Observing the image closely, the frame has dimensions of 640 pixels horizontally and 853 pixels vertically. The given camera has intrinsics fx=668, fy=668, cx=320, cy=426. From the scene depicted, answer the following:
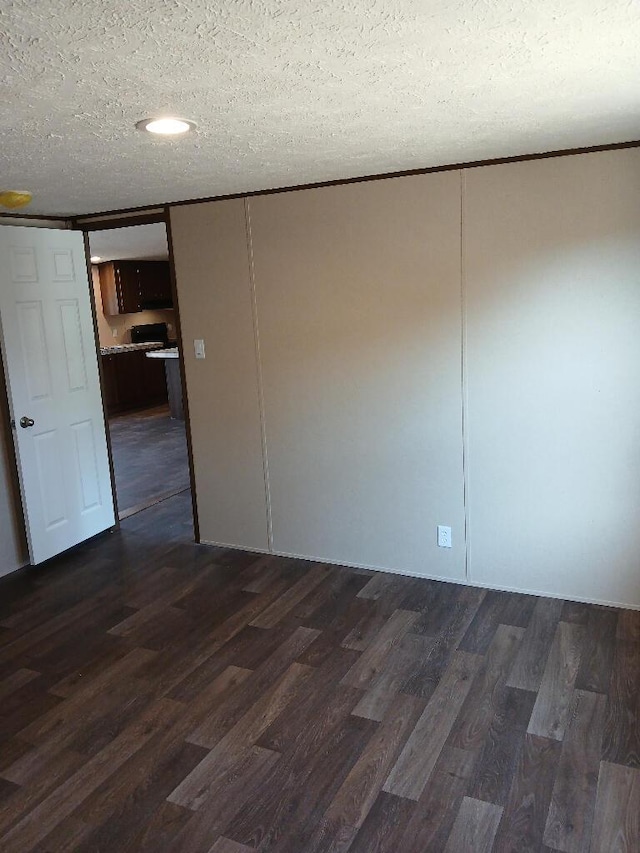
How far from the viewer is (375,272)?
3.48m

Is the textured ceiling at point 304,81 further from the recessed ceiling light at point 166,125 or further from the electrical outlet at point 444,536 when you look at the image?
the electrical outlet at point 444,536

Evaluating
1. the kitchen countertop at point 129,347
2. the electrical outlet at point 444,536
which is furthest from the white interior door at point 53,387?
the kitchen countertop at point 129,347

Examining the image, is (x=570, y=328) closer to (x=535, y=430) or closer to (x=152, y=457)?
(x=535, y=430)

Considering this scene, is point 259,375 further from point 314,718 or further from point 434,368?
point 314,718

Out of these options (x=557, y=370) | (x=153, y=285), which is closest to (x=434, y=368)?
(x=557, y=370)

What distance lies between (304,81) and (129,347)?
28.2ft

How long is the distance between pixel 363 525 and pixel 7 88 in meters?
2.75

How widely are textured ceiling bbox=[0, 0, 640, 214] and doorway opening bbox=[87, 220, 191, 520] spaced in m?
3.43

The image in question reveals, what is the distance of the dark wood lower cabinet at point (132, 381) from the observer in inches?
372

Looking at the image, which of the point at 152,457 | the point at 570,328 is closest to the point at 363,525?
the point at 570,328

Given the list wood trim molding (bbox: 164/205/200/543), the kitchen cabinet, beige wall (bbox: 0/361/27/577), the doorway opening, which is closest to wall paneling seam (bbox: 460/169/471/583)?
wood trim molding (bbox: 164/205/200/543)

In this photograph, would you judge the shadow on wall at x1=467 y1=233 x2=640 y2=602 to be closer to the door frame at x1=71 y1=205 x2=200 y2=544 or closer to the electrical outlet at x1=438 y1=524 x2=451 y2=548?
the electrical outlet at x1=438 y1=524 x2=451 y2=548

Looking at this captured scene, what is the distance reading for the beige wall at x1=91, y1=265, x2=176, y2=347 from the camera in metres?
10.3

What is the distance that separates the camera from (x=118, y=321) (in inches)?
420
